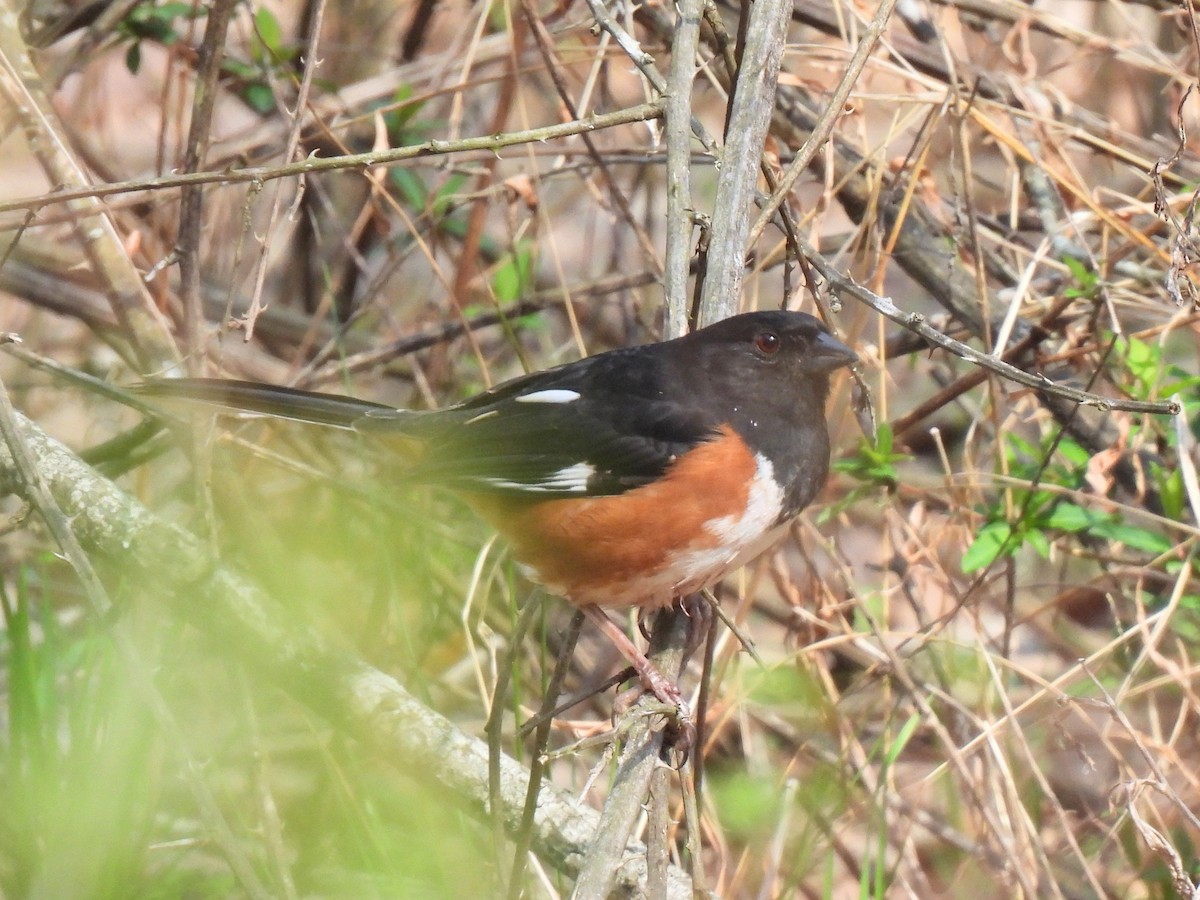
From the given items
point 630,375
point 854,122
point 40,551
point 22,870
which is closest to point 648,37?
point 854,122

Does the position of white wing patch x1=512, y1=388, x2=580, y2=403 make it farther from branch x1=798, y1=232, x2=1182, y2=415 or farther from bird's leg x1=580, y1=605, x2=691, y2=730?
branch x1=798, y1=232, x2=1182, y2=415

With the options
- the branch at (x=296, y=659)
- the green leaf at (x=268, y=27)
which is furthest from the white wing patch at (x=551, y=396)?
the green leaf at (x=268, y=27)

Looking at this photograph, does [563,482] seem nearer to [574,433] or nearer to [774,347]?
[574,433]

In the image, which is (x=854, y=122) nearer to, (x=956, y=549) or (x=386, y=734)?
(x=956, y=549)

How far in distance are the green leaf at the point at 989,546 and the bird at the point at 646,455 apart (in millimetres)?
393

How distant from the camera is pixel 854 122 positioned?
10.3 ft

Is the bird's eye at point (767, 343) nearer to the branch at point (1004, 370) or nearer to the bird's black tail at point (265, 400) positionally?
the branch at point (1004, 370)

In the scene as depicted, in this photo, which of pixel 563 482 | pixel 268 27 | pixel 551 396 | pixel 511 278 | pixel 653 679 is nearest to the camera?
pixel 653 679

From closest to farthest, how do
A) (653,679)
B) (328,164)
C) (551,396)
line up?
1. (328,164)
2. (653,679)
3. (551,396)

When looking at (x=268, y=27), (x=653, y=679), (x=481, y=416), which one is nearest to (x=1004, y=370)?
(x=653, y=679)

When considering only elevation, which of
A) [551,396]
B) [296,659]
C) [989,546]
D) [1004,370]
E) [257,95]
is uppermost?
[257,95]

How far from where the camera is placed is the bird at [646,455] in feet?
6.91

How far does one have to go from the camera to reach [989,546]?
2.46 m

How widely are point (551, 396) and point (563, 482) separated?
0.19 m
